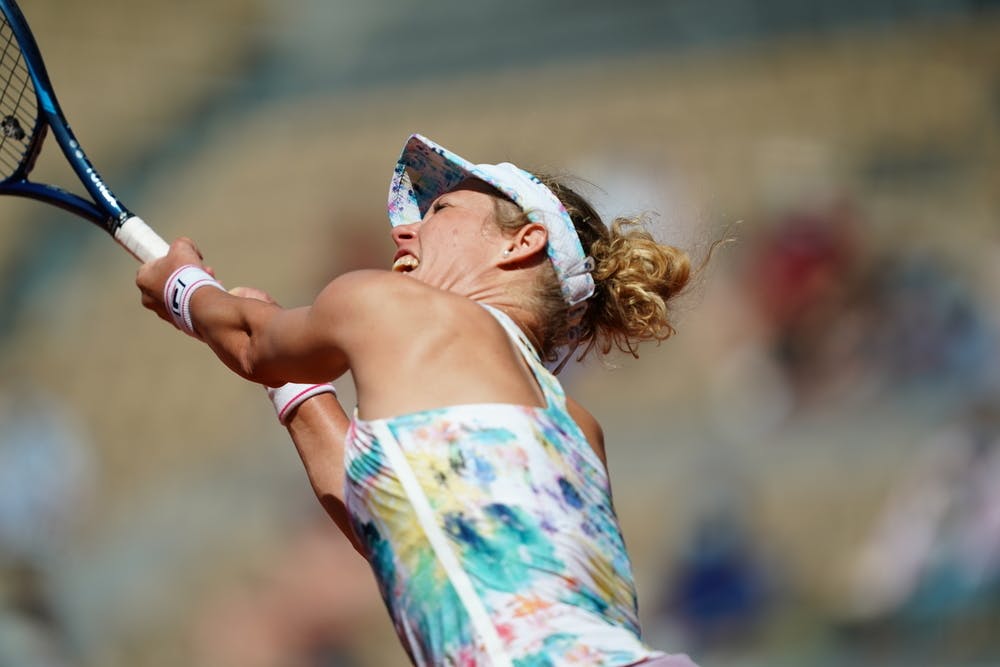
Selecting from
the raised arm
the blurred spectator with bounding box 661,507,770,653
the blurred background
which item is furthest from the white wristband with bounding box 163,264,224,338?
the blurred spectator with bounding box 661,507,770,653

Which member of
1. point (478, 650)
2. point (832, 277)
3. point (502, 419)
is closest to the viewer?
point (478, 650)

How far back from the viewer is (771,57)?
8.14 m

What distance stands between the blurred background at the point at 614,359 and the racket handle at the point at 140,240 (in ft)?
8.78

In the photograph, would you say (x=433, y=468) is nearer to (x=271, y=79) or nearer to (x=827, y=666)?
(x=827, y=666)

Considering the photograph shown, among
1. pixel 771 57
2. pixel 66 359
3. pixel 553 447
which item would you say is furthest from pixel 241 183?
pixel 553 447

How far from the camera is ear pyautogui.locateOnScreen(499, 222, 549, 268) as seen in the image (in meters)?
2.53

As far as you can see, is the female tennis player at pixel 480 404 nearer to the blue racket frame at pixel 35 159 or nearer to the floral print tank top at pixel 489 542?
the floral print tank top at pixel 489 542

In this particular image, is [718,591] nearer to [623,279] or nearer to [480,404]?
[623,279]

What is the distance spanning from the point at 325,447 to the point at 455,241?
0.53 metres

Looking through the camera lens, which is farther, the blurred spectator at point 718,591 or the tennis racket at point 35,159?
the blurred spectator at point 718,591

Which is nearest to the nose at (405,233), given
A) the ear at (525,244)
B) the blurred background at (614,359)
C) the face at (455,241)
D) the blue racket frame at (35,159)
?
the face at (455,241)

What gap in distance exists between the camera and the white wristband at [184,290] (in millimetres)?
2643

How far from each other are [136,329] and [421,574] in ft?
21.5

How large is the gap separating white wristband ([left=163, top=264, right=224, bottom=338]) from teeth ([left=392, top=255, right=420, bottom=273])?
0.34 m
